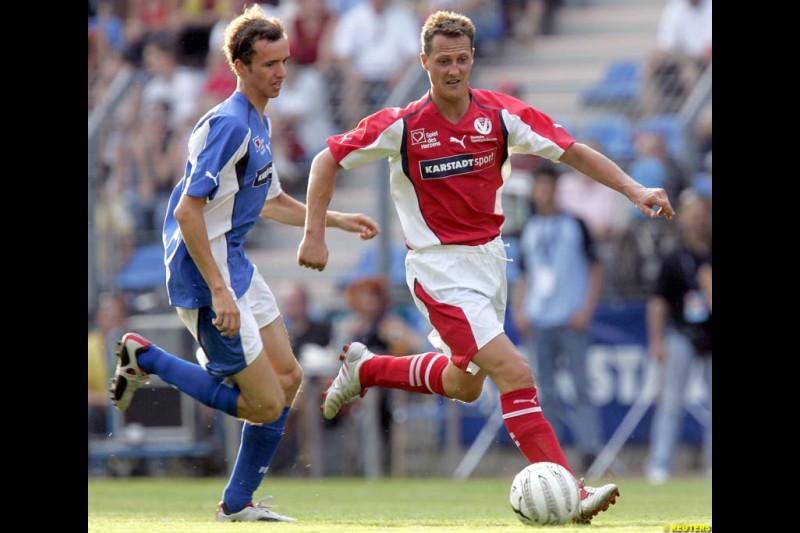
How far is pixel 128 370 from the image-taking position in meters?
7.70

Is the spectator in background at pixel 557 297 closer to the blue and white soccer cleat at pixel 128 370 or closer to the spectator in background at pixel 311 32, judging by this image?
the spectator in background at pixel 311 32

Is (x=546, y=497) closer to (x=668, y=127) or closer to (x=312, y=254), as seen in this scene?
(x=312, y=254)

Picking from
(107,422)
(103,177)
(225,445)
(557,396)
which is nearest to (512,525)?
(557,396)

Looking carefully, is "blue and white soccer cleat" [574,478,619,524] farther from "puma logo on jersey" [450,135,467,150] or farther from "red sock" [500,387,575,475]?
"puma logo on jersey" [450,135,467,150]

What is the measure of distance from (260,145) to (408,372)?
1570 millimetres

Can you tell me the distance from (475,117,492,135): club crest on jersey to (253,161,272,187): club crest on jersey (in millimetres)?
1100

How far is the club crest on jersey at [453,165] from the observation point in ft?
24.2

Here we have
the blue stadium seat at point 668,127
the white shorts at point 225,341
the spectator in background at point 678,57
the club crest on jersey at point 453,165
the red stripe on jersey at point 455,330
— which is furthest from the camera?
the spectator in background at point 678,57

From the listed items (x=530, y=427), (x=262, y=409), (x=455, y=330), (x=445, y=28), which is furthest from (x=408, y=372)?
(x=445, y=28)

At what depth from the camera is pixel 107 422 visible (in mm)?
14008

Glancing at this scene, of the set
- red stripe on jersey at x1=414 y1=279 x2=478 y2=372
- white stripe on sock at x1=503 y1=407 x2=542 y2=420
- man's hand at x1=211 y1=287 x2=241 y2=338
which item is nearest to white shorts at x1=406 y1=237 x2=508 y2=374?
red stripe on jersey at x1=414 y1=279 x2=478 y2=372

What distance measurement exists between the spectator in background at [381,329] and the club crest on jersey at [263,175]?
537cm

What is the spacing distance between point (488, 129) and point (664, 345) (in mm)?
5819

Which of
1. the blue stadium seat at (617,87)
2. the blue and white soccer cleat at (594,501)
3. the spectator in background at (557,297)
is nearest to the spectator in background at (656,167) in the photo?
the spectator in background at (557,297)
